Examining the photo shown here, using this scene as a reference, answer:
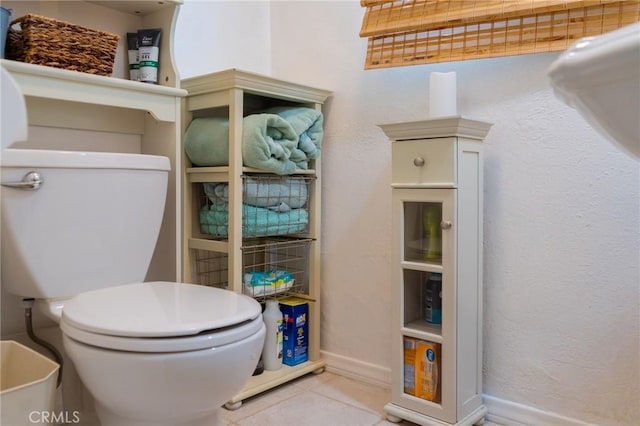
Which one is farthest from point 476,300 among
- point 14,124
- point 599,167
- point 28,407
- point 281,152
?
point 14,124

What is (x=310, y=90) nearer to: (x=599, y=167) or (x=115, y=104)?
(x=115, y=104)

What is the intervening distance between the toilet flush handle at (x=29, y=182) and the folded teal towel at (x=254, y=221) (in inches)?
23.1

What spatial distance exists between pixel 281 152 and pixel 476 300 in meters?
0.75

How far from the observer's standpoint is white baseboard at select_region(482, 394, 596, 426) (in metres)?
1.41

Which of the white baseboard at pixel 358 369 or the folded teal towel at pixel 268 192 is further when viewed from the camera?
the white baseboard at pixel 358 369

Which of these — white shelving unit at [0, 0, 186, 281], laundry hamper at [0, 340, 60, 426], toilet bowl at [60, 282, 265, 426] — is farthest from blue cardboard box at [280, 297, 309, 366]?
laundry hamper at [0, 340, 60, 426]

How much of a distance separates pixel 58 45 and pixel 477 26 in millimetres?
1144

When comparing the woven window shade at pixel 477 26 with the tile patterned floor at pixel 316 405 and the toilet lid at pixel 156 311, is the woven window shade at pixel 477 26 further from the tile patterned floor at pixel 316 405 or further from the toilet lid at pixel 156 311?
the tile patterned floor at pixel 316 405

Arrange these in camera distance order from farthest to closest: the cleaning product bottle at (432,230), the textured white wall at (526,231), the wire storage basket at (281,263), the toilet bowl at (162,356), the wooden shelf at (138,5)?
the wire storage basket at (281,263) < the wooden shelf at (138,5) < the cleaning product bottle at (432,230) < the textured white wall at (526,231) < the toilet bowl at (162,356)

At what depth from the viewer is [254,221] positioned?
1665 millimetres

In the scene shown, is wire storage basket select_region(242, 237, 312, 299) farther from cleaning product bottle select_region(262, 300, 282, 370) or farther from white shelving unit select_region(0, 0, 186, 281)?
white shelving unit select_region(0, 0, 186, 281)

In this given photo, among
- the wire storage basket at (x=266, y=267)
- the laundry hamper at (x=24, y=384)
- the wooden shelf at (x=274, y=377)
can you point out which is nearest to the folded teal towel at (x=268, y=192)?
the wire storage basket at (x=266, y=267)

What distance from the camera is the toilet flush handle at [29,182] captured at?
3.89 feet

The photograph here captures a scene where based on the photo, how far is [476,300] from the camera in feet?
4.82
